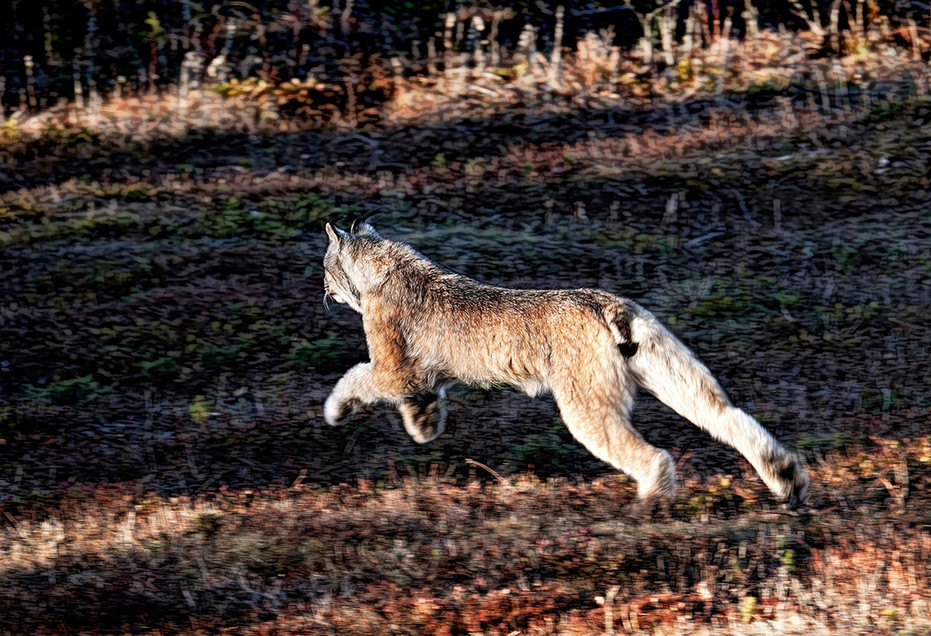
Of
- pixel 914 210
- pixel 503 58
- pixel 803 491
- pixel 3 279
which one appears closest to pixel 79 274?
pixel 3 279

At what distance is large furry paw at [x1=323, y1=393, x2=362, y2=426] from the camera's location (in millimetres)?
8531

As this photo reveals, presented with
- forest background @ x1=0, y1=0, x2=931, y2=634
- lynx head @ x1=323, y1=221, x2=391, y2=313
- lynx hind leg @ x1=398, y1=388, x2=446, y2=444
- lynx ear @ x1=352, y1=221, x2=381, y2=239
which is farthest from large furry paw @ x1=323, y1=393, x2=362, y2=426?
lynx ear @ x1=352, y1=221, x2=381, y2=239

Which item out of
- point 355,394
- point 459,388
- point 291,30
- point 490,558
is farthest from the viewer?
point 291,30

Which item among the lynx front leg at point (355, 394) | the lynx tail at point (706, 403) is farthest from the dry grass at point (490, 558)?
the lynx front leg at point (355, 394)

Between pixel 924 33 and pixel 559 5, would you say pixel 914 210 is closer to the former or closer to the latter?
pixel 924 33

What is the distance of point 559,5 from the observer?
18.9 meters

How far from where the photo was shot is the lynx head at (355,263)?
857 centimetres

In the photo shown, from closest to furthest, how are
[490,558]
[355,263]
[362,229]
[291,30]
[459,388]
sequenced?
[490,558] → [355,263] → [362,229] → [459,388] → [291,30]

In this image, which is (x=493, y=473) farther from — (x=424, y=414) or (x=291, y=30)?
(x=291, y=30)

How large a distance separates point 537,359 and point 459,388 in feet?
9.58

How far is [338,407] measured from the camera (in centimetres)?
856

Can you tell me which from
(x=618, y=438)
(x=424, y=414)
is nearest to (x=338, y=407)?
(x=424, y=414)

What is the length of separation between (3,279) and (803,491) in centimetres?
955

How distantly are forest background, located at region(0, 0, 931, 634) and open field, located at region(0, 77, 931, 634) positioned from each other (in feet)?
0.13
